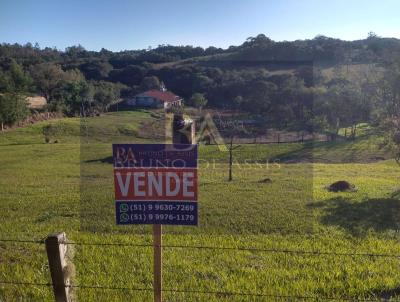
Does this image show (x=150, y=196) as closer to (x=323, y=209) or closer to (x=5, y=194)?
(x=323, y=209)

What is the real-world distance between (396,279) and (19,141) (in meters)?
40.6

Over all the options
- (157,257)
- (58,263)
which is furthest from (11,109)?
(157,257)

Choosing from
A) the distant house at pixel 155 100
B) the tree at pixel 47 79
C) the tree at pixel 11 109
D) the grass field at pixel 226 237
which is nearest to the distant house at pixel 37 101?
the tree at pixel 47 79

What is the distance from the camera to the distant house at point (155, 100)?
74.4 metres

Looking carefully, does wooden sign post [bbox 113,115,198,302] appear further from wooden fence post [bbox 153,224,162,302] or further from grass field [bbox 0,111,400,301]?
grass field [bbox 0,111,400,301]

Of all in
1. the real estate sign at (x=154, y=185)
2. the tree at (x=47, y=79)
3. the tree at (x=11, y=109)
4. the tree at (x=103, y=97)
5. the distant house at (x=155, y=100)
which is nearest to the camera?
the real estate sign at (x=154, y=185)

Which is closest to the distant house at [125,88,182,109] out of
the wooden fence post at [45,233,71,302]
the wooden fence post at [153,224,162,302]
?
the wooden fence post at [153,224,162,302]

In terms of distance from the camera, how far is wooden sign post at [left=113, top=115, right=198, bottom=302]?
15.6 ft

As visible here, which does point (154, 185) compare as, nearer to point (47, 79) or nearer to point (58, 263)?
point (58, 263)

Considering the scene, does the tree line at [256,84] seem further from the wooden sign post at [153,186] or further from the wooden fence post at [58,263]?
the wooden fence post at [58,263]

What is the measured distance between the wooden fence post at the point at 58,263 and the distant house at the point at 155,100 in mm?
69233

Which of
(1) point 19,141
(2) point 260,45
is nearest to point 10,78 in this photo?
(1) point 19,141

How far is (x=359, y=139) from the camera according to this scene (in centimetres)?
4794

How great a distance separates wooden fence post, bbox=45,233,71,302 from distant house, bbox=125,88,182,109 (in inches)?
2726
